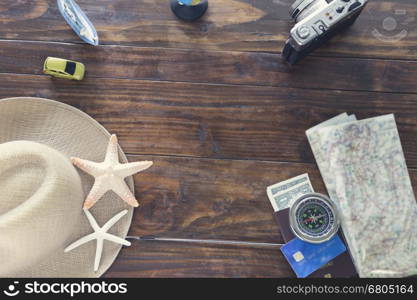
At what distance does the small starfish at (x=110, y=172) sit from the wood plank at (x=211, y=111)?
0.14m

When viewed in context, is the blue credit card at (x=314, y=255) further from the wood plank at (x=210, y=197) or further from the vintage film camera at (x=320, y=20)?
the vintage film camera at (x=320, y=20)

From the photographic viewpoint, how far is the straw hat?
1171 mm

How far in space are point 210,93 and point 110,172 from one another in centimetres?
44

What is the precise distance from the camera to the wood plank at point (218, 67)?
1521 millimetres

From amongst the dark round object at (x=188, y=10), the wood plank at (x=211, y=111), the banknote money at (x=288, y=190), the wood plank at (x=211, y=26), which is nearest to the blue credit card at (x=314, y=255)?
the banknote money at (x=288, y=190)

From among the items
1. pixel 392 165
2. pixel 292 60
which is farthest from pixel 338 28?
pixel 392 165

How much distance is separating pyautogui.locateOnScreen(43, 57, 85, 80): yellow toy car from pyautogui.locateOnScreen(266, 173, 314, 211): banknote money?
29.4 inches

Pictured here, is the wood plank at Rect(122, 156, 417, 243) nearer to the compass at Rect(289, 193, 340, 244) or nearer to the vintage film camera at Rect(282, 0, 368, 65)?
the compass at Rect(289, 193, 340, 244)

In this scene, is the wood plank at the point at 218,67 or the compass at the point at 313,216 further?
the wood plank at the point at 218,67

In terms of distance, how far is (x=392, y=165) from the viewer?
1475 mm

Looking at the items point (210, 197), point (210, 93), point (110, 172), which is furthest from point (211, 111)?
point (110, 172)

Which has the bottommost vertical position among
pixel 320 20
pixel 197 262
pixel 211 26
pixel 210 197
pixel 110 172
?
pixel 197 262

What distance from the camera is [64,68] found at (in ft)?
4.74

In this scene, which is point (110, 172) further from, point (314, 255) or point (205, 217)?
point (314, 255)
